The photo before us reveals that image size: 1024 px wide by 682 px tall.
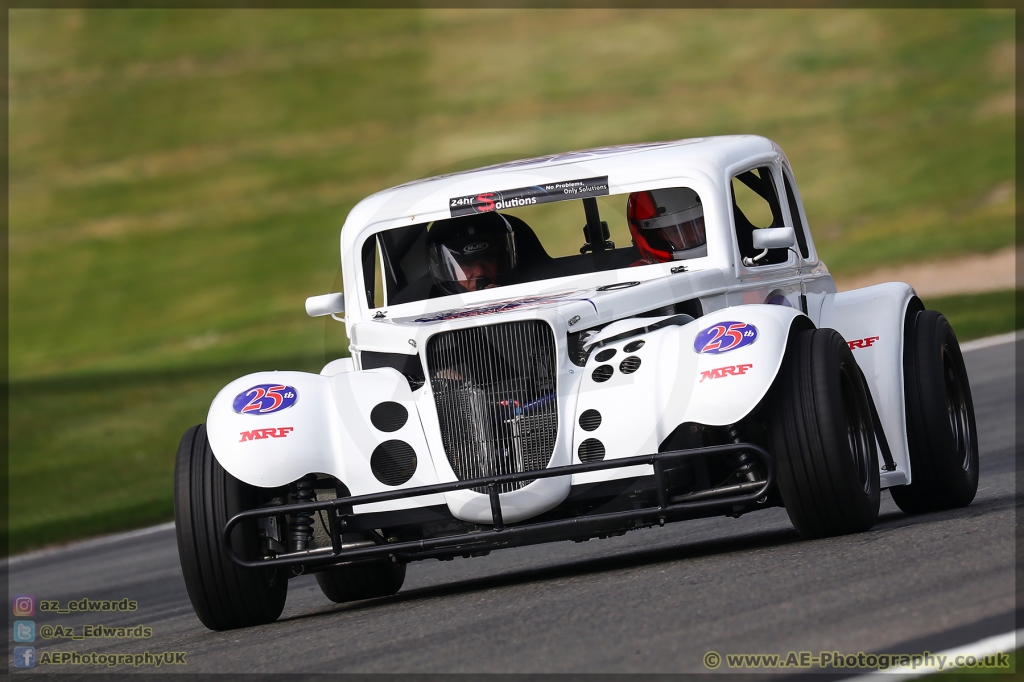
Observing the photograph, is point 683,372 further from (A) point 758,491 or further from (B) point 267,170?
(B) point 267,170

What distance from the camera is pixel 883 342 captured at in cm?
792

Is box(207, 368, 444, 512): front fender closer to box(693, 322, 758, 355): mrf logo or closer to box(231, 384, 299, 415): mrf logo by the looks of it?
box(231, 384, 299, 415): mrf logo

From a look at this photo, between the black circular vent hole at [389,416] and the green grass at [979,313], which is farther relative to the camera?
the green grass at [979,313]

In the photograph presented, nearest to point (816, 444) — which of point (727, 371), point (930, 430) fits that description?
point (727, 371)

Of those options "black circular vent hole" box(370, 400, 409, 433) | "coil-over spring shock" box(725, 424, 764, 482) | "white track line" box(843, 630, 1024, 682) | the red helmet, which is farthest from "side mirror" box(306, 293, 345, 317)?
"white track line" box(843, 630, 1024, 682)

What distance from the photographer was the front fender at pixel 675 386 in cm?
651

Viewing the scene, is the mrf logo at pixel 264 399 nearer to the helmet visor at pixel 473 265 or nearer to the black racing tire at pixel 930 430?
the helmet visor at pixel 473 265

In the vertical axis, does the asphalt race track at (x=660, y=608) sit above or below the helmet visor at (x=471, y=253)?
below

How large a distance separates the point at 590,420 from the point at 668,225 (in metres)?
1.91

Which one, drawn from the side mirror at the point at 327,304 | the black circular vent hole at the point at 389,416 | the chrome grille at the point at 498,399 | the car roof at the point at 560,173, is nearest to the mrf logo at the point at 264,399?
the black circular vent hole at the point at 389,416

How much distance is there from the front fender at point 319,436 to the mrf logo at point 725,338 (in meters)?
1.37

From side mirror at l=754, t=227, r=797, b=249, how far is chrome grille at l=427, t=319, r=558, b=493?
1.60 meters

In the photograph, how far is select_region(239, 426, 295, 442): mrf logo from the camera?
6.88 meters

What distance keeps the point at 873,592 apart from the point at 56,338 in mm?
42408
